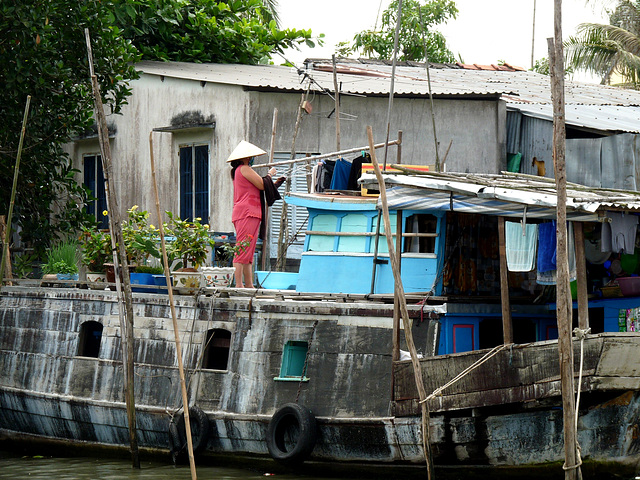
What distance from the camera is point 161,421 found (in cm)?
1138

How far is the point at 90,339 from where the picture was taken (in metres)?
12.7

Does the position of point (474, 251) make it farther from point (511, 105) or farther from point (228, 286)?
point (511, 105)

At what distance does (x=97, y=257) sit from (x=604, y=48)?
20816 mm

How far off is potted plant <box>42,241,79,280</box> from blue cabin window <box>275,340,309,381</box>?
391cm

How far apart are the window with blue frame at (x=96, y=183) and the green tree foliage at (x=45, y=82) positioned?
1594 mm

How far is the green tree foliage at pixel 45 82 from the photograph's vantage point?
13.2 meters

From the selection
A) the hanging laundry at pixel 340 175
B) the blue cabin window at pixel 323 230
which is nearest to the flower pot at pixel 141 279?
the blue cabin window at pixel 323 230

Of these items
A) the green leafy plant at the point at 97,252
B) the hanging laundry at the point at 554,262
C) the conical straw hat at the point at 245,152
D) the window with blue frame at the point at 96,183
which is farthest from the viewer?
the window with blue frame at the point at 96,183

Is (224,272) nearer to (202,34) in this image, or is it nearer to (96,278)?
(96,278)

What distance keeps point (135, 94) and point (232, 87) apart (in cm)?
226

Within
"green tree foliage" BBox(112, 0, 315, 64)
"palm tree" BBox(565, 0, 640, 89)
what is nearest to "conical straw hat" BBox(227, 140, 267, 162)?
"green tree foliage" BBox(112, 0, 315, 64)

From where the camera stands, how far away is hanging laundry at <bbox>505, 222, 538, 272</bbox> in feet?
31.0

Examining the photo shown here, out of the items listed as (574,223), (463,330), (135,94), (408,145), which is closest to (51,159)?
(135,94)

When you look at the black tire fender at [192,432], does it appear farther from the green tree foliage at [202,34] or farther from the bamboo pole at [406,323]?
the green tree foliage at [202,34]
